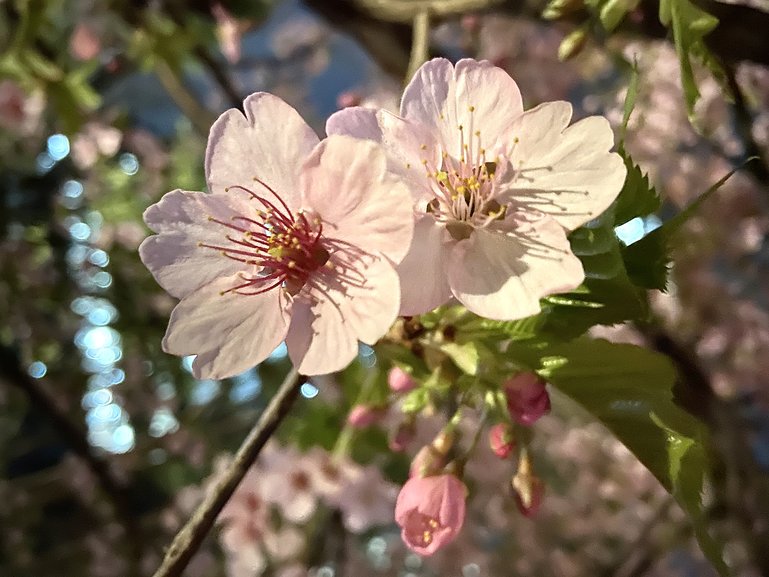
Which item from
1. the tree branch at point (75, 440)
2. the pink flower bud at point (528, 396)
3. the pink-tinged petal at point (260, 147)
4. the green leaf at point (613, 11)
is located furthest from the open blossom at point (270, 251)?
the tree branch at point (75, 440)

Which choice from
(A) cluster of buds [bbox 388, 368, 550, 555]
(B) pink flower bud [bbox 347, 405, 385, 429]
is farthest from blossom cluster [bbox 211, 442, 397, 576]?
(A) cluster of buds [bbox 388, 368, 550, 555]

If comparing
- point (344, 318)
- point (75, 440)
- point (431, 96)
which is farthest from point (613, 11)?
point (75, 440)

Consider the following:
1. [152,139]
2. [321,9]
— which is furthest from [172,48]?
[152,139]

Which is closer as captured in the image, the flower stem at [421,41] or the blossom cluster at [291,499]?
the flower stem at [421,41]

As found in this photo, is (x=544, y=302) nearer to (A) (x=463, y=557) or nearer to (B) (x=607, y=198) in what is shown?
(B) (x=607, y=198)

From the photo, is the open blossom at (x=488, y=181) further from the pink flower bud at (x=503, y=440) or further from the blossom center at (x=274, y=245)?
the pink flower bud at (x=503, y=440)

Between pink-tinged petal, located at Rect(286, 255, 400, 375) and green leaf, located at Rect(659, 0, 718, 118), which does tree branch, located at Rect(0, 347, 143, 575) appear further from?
green leaf, located at Rect(659, 0, 718, 118)

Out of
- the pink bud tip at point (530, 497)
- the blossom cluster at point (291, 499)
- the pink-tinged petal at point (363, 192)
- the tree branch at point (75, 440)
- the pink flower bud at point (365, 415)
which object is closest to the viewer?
the pink-tinged petal at point (363, 192)

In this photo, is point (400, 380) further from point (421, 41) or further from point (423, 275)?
point (421, 41)
